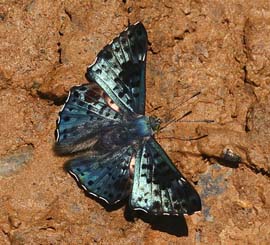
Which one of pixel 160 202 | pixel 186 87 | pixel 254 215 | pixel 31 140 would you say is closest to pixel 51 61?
pixel 31 140

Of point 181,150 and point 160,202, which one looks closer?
point 160,202

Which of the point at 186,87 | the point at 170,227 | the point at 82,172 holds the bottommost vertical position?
the point at 170,227

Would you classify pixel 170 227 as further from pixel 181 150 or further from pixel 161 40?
pixel 161 40

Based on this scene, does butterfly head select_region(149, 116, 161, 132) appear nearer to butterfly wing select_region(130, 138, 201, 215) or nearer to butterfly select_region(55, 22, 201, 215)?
butterfly select_region(55, 22, 201, 215)

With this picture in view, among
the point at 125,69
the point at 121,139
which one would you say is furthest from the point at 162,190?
the point at 125,69

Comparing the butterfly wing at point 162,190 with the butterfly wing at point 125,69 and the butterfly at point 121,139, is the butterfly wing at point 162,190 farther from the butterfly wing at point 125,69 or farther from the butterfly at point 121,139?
the butterfly wing at point 125,69

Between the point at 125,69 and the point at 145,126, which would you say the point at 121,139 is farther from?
the point at 125,69
